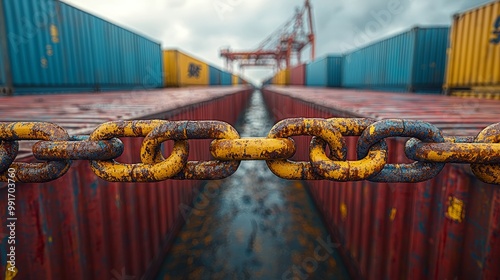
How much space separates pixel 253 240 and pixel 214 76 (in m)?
32.5

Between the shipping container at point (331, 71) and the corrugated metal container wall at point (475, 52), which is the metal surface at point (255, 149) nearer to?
the corrugated metal container wall at point (475, 52)

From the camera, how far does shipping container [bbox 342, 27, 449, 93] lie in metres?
11.6

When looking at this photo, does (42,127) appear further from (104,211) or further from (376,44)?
(376,44)

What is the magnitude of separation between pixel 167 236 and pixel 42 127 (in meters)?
3.24

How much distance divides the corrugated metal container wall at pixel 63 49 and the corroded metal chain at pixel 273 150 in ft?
32.4

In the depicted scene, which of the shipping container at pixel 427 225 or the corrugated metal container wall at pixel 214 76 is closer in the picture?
the shipping container at pixel 427 225

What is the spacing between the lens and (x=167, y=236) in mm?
3766

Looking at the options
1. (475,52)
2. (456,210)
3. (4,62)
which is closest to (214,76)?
(4,62)

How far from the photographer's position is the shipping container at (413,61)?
38.1 feet

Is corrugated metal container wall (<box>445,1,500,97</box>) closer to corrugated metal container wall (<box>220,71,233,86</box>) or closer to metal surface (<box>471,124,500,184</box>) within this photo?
metal surface (<box>471,124,500,184</box>)

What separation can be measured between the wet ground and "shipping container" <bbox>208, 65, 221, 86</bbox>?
28159 millimetres

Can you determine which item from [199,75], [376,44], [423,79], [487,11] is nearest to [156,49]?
[199,75]

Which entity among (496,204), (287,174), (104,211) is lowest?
(104,211)

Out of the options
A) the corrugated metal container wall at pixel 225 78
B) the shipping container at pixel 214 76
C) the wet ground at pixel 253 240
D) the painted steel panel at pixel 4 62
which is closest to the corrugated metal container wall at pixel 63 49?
the painted steel panel at pixel 4 62
